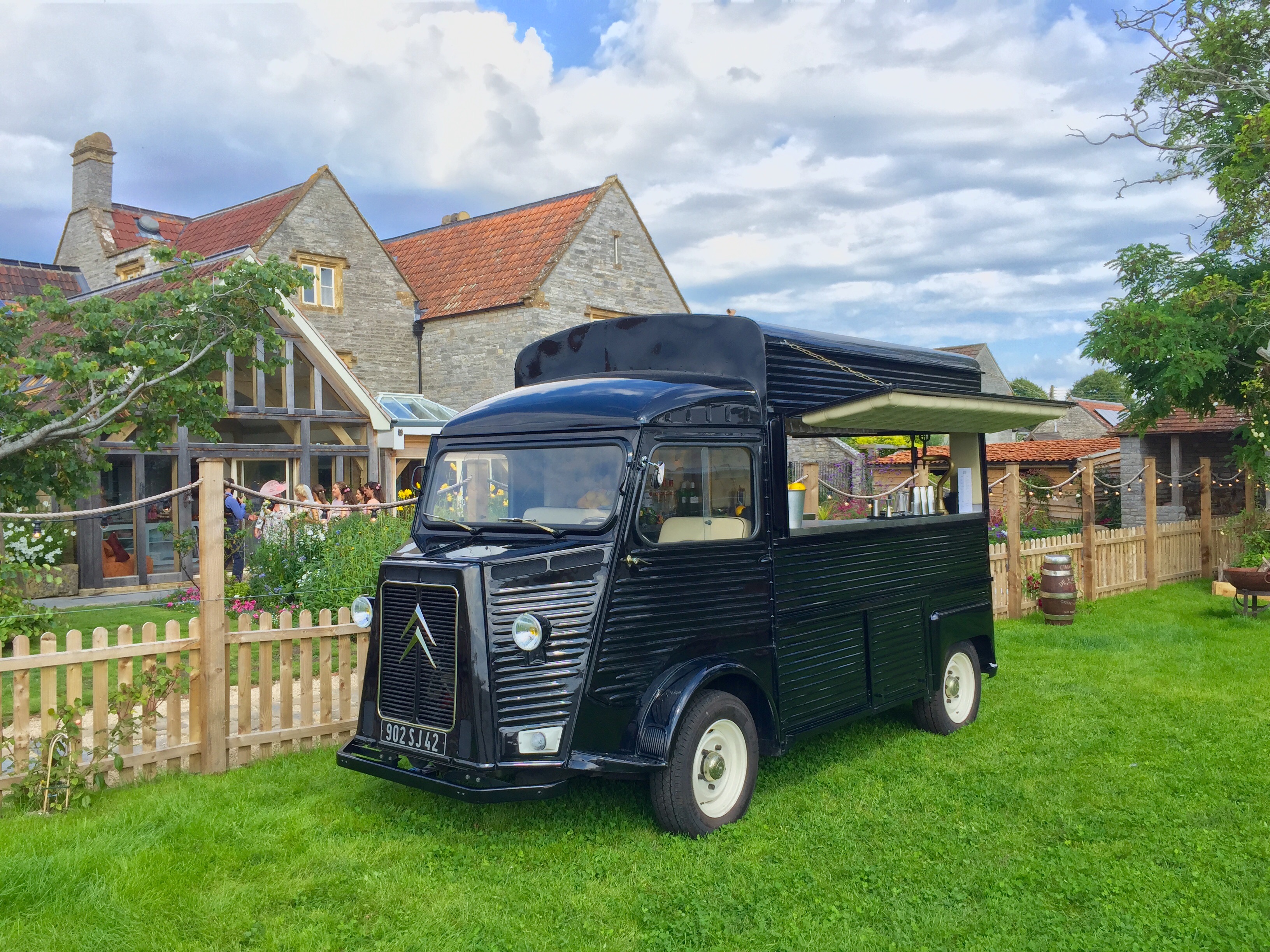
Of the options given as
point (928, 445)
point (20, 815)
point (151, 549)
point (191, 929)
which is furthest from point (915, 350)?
point (151, 549)

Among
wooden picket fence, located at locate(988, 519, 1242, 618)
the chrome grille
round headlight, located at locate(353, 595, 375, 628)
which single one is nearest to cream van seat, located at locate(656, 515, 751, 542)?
the chrome grille

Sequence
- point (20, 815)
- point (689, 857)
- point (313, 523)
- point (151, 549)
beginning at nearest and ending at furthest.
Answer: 1. point (689, 857)
2. point (20, 815)
3. point (313, 523)
4. point (151, 549)

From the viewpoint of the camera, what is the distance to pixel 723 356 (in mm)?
6316

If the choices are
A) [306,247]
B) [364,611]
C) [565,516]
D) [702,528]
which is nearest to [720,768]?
[702,528]

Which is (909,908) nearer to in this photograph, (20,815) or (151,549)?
(20,815)

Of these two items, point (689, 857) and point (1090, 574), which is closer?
point (689, 857)

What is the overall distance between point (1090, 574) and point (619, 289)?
45.7ft

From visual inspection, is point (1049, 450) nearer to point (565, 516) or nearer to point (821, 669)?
point (821, 669)

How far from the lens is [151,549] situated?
55.2 feet

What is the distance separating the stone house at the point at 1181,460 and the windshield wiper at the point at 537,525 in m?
19.6

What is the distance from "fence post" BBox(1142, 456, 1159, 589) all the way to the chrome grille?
44.3ft

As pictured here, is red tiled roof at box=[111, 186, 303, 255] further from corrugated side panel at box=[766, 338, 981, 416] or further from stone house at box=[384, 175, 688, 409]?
corrugated side panel at box=[766, 338, 981, 416]

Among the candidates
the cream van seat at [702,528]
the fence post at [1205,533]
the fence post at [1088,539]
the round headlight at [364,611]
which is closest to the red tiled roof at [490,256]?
the fence post at [1088,539]

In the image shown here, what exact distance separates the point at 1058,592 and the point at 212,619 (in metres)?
→ 9.98
